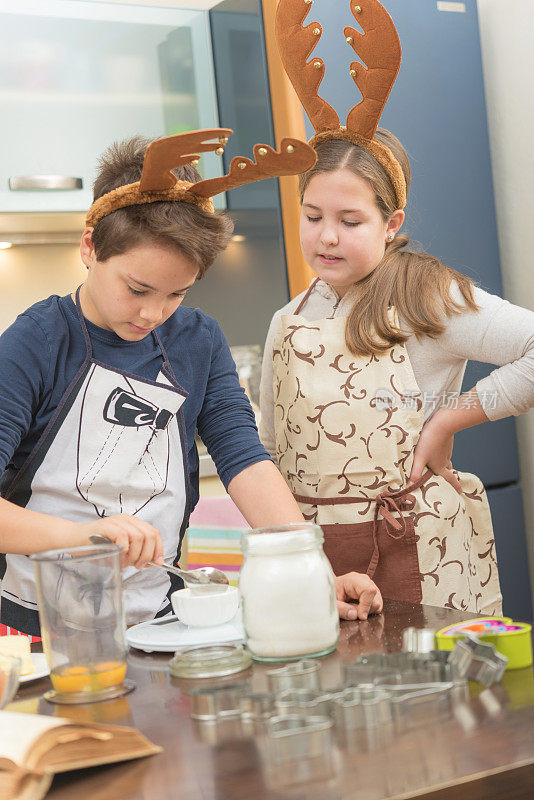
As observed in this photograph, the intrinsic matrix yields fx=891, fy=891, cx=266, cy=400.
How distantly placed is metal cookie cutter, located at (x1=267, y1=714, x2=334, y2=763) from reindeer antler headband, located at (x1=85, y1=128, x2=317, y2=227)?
55 cm

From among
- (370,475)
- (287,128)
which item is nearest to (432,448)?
(370,475)

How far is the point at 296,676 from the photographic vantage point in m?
0.70

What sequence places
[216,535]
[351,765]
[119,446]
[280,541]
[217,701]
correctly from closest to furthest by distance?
[351,765] < [217,701] < [280,541] < [119,446] < [216,535]

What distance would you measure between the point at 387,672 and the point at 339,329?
0.80m

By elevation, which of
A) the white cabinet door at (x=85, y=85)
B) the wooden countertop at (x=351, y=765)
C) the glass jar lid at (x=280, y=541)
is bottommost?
the wooden countertop at (x=351, y=765)

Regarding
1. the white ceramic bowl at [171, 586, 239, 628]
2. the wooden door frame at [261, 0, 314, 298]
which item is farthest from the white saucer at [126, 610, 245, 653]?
the wooden door frame at [261, 0, 314, 298]

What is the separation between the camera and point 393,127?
2.11 m

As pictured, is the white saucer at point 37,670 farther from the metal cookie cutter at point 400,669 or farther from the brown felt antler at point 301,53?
the brown felt antler at point 301,53

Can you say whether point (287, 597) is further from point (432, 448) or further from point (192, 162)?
point (432, 448)

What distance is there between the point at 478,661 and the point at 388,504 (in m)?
0.67

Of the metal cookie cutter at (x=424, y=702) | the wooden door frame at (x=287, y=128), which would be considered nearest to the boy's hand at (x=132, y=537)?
the metal cookie cutter at (x=424, y=702)

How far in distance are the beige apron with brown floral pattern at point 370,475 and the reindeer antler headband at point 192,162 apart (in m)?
0.38

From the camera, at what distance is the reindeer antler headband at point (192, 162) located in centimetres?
92

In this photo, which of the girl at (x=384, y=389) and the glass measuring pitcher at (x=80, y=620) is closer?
the glass measuring pitcher at (x=80, y=620)
